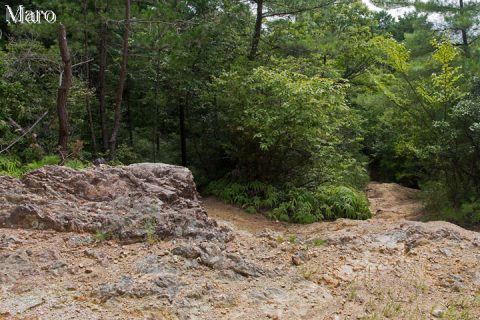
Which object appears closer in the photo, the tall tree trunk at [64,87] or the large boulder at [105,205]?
the large boulder at [105,205]

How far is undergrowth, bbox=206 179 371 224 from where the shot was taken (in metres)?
8.07

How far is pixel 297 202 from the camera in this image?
8242mm

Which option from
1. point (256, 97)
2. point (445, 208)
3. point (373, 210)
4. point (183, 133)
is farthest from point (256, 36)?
point (445, 208)

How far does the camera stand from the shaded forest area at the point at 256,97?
8125mm

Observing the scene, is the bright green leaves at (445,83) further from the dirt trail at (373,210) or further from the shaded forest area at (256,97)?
the dirt trail at (373,210)

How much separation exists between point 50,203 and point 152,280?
4.67 ft

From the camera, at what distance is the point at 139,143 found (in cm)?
1253

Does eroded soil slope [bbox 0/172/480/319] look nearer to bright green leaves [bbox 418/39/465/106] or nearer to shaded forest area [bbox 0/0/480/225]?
shaded forest area [bbox 0/0/480/225]

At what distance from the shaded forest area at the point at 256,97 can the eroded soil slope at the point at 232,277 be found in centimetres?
282

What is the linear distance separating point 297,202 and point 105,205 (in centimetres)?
443

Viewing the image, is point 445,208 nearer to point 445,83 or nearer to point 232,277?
point 445,83

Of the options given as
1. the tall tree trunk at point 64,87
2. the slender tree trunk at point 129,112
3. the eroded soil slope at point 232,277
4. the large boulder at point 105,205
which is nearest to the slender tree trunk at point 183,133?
the slender tree trunk at point 129,112

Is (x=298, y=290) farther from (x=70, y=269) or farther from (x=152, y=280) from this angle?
(x=70, y=269)

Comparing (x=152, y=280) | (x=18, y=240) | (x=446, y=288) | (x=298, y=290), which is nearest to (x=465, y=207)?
(x=446, y=288)
